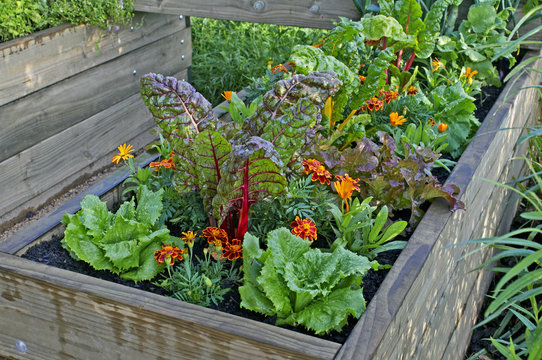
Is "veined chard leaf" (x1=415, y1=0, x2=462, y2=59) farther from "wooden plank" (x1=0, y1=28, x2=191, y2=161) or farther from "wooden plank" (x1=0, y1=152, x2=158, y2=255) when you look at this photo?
"wooden plank" (x1=0, y1=28, x2=191, y2=161)

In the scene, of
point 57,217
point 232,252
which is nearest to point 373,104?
point 232,252

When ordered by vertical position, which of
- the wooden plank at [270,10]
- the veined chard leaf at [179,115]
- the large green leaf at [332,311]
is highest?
the veined chard leaf at [179,115]

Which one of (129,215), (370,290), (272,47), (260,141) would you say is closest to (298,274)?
(370,290)

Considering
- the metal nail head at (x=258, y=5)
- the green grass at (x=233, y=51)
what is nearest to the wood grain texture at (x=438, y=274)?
the metal nail head at (x=258, y=5)

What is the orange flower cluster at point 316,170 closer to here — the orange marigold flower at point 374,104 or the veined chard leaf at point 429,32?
the orange marigold flower at point 374,104

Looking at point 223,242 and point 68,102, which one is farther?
point 68,102

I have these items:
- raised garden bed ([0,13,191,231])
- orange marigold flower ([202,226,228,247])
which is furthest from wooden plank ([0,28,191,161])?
orange marigold flower ([202,226,228,247])

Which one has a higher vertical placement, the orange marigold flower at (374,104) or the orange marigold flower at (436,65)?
the orange marigold flower at (374,104)

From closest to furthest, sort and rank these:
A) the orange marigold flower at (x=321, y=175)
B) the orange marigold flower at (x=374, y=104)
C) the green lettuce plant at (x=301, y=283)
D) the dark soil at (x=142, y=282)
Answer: the green lettuce plant at (x=301, y=283) < the dark soil at (x=142, y=282) < the orange marigold flower at (x=321, y=175) < the orange marigold flower at (x=374, y=104)

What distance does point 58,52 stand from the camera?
10.7 feet

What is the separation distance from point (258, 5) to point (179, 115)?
1990 mm

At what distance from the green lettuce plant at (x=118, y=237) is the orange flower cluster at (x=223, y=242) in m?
0.13

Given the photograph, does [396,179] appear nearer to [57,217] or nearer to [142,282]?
[142,282]

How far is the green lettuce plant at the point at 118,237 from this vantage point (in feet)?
5.44
